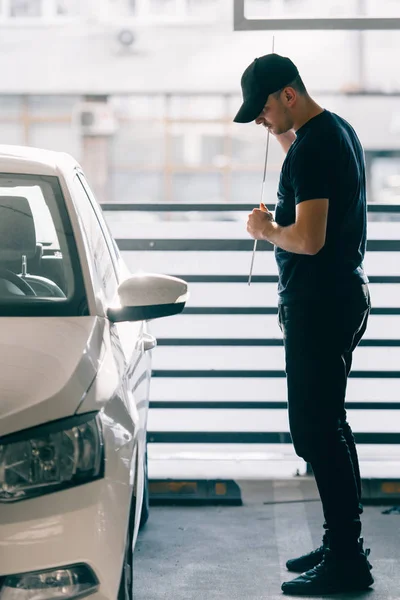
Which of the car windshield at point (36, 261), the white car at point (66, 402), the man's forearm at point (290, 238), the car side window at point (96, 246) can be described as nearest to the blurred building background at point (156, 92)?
the man's forearm at point (290, 238)

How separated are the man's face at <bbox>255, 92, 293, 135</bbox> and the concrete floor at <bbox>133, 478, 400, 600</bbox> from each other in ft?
6.10

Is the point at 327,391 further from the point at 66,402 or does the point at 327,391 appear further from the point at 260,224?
the point at 66,402

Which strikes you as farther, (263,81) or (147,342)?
(147,342)

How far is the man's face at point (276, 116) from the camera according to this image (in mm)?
4051

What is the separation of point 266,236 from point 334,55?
4867 millimetres

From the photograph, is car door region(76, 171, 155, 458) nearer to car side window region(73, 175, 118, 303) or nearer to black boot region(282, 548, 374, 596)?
car side window region(73, 175, 118, 303)

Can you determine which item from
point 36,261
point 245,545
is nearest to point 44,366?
point 36,261

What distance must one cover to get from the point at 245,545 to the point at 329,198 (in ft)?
5.96

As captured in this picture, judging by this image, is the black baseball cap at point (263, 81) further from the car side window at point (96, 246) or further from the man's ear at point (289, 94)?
the car side window at point (96, 246)

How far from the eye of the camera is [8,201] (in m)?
3.74

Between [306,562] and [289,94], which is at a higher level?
[289,94]

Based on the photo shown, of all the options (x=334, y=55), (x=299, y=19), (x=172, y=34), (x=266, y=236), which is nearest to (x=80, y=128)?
(x=172, y=34)

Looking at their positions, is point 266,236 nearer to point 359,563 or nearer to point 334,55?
point 359,563

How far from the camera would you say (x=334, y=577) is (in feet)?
13.5
